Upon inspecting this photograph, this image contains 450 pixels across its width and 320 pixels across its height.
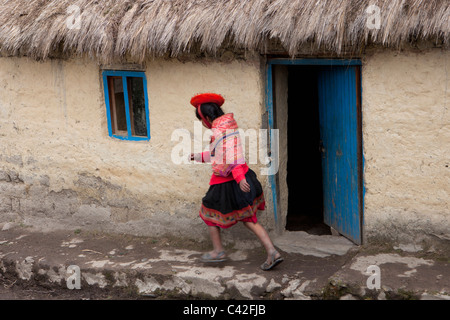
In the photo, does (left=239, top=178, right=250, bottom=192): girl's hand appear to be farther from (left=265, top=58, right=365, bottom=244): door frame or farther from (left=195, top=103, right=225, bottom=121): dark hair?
(left=265, top=58, right=365, bottom=244): door frame

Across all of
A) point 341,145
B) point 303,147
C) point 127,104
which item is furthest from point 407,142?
point 127,104

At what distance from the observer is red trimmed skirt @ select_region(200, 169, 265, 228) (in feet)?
17.6

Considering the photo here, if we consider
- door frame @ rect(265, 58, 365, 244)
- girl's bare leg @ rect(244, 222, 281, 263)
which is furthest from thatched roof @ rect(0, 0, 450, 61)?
girl's bare leg @ rect(244, 222, 281, 263)

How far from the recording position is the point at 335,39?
5.07 m

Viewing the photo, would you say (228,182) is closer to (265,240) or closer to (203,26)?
Answer: (265,240)

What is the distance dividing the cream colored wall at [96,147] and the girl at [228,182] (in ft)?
1.84

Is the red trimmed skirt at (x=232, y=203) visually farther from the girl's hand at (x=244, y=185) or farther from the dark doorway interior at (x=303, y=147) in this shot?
the dark doorway interior at (x=303, y=147)

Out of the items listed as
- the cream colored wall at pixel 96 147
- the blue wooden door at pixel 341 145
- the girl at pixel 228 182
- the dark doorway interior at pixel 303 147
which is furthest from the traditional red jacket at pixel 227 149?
the dark doorway interior at pixel 303 147

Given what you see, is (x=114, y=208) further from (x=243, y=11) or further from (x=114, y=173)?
(x=243, y=11)

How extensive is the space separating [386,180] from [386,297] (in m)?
1.09

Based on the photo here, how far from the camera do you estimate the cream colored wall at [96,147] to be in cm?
602

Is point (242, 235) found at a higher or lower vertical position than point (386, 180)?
lower

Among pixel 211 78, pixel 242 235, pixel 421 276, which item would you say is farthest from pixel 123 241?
pixel 421 276

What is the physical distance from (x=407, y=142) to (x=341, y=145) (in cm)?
81
